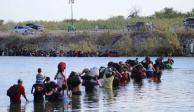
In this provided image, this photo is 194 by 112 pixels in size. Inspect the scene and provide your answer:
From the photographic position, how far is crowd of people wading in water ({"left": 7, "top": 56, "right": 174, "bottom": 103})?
1372 inches

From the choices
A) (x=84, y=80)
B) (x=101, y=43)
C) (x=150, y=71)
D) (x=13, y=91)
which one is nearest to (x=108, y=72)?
(x=84, y=80)

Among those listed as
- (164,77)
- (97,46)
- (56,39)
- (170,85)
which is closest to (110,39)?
(97,46)

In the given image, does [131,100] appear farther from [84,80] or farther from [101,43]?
[101,43]

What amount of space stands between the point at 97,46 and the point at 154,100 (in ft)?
270

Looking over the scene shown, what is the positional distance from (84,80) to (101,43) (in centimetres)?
7777

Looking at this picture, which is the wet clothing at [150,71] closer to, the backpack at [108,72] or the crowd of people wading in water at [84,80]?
the crowd of people wading in water at [84,80]

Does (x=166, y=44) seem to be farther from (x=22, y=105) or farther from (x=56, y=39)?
(x=22, y=105)

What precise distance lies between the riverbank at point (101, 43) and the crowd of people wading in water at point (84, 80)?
182ft

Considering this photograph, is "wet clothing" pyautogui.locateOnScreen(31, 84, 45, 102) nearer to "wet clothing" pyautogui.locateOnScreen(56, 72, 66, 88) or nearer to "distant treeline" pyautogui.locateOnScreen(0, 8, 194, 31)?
"wet clothing" pyautogui.locateOnScreen(56, 72, 66, 88)

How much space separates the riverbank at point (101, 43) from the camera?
111 metres

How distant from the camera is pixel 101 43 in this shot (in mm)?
118562

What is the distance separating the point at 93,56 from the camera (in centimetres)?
10750

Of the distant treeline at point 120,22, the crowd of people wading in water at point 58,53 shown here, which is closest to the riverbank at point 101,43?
the crowd of people wading in water at point 58,53

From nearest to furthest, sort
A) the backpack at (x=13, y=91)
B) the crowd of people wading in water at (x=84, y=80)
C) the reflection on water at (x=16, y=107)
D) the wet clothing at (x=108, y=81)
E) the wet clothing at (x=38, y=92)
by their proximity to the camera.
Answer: the reflection on water at (x=16, y=107), the backpack at (x=13, y=91), the crowd of people wading in water at (x=84, y=80), the wet clothing at (x=38, y=92), the wet clothing at (x=108, y=81)
